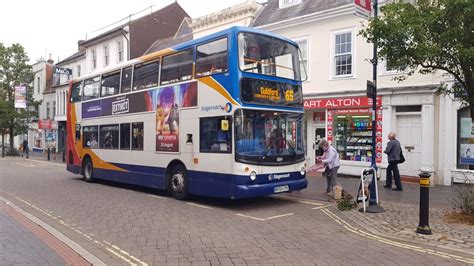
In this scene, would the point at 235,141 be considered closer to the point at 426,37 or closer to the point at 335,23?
the point at 426,37

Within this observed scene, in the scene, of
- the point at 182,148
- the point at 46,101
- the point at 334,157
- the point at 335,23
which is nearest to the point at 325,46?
the point at 335,23

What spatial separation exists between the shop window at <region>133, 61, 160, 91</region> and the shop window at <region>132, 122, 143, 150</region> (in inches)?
45.5

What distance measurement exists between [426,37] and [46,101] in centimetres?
4311

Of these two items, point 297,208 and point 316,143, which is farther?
point 316,143

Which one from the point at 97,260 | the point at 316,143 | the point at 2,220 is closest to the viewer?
the point at 97,260

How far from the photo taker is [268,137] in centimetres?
967

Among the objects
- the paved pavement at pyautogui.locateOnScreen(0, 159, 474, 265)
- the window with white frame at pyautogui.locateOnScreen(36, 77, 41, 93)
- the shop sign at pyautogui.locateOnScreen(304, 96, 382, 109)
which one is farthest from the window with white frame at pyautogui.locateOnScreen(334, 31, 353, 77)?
the window with white frame at pyautogui.locateOnScreen(36, 77, 41, 93)

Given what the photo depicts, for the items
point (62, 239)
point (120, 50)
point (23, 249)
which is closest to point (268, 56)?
point (62, 239)

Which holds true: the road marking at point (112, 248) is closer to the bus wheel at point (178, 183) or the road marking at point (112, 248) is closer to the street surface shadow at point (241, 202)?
the bus wheel at point (178, 183)

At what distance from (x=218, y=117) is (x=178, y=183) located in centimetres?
243

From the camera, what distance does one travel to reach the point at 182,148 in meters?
10.8

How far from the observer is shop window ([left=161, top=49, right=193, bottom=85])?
35.0 ft

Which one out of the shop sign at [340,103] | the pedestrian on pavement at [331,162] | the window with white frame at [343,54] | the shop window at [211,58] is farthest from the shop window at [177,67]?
the window with white frame at [343,54]

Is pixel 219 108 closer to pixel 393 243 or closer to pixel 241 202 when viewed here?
pixel 241 202
